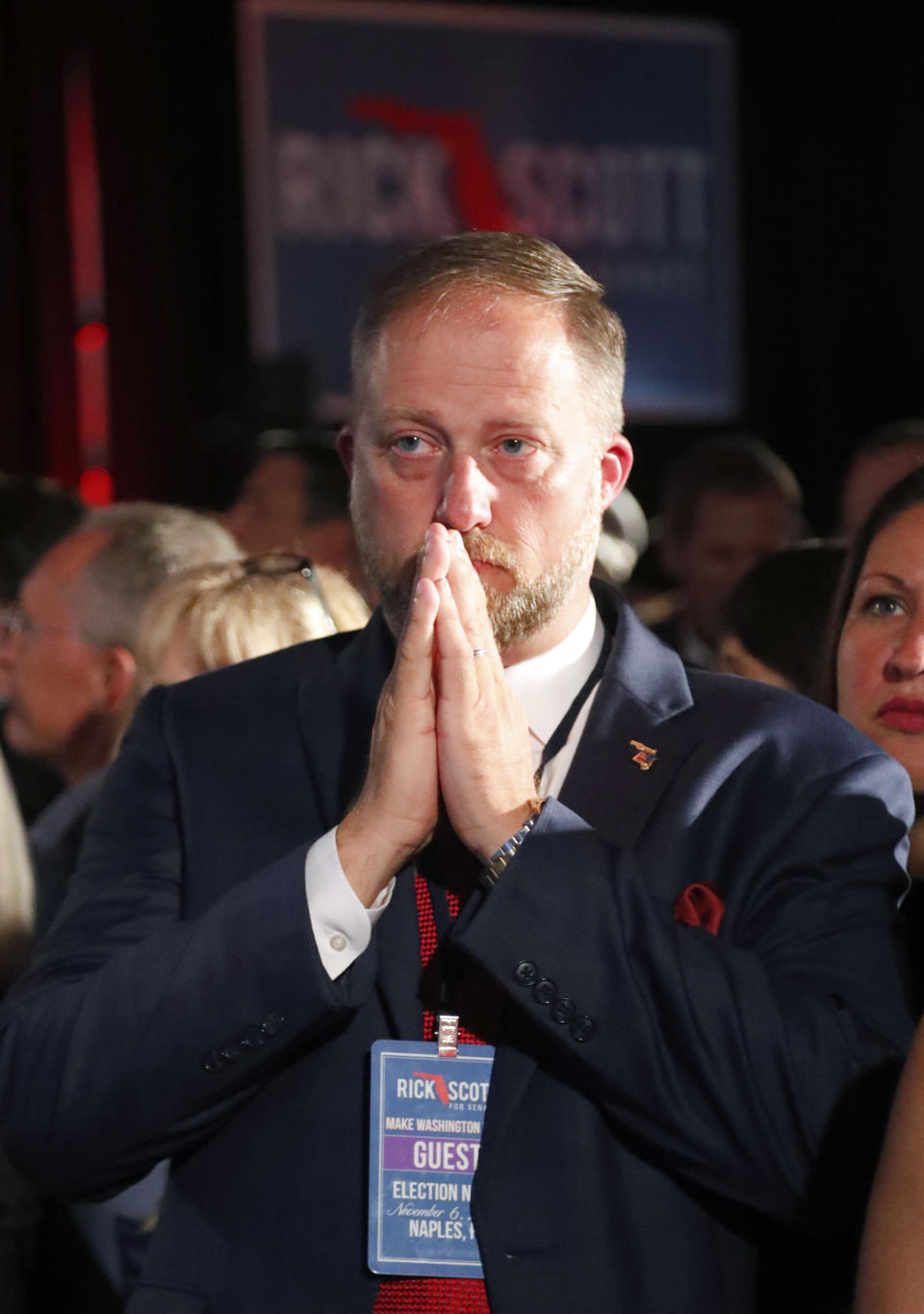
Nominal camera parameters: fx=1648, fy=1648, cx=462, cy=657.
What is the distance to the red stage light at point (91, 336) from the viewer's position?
725 centimetres

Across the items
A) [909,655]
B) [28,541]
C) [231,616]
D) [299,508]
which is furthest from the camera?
[299,508]

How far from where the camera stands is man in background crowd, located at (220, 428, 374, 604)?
14.8ft

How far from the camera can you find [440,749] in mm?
1555

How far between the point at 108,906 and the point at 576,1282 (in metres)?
0.59

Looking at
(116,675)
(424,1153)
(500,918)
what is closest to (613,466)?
(500,918)

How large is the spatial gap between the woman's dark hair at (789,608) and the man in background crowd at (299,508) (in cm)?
188

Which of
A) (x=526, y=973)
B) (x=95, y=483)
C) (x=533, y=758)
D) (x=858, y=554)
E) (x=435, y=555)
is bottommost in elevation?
(x=95, y=483)

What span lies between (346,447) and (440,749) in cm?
43

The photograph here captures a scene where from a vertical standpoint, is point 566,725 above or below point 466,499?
below

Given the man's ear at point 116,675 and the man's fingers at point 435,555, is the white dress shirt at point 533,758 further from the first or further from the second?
the man's ear at point 116,675

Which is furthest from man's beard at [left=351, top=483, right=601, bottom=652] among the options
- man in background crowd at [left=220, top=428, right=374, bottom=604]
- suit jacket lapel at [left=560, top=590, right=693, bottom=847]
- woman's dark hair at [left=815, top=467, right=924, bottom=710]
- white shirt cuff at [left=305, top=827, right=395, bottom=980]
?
man in background crowd at [left=220, top=428, right=374, bottom=604]

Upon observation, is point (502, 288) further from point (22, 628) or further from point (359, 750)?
point (22, 628)

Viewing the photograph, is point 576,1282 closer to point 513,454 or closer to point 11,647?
point 513,454

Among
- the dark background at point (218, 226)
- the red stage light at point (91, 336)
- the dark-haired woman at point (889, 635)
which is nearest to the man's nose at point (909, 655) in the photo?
the dark-haired woman at point (889, 635)
